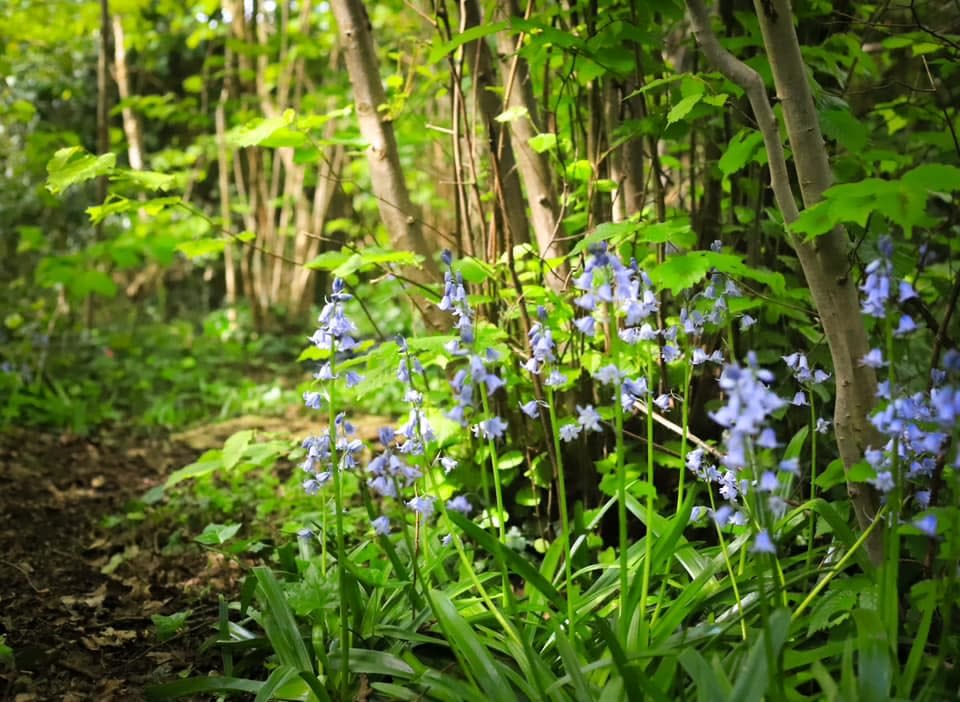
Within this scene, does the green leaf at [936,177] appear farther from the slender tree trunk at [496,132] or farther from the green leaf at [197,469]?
the green leaf at [197,469]

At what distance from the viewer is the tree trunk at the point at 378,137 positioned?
9.52 feet

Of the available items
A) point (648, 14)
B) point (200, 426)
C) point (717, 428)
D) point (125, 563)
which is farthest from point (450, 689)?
point (200, 426)

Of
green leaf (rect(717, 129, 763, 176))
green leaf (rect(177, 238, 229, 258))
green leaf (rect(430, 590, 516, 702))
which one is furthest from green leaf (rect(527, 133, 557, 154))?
green leaf (rect(430, 590, 516, 702))

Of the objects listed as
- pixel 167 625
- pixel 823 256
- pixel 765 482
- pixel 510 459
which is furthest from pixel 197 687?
pixel 823 256

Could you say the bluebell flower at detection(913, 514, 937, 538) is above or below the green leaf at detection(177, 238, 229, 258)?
below

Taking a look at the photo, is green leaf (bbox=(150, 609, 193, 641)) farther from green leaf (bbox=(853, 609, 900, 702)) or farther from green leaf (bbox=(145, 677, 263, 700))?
green leaf (bbox=(853, 609, 900, 702))

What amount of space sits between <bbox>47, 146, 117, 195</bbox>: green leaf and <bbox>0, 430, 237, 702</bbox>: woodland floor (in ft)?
4.32

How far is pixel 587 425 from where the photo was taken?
163cm

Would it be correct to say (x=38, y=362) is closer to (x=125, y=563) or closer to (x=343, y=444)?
(x=125, y=563)

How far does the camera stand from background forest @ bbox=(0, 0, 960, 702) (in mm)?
1524

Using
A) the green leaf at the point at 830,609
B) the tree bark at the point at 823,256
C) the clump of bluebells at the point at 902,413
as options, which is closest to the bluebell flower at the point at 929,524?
the clump of bluebells at the point at 902,413

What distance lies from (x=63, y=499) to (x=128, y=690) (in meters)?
1.98

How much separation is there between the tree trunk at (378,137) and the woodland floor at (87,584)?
134cm

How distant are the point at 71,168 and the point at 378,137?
43.6 inches
